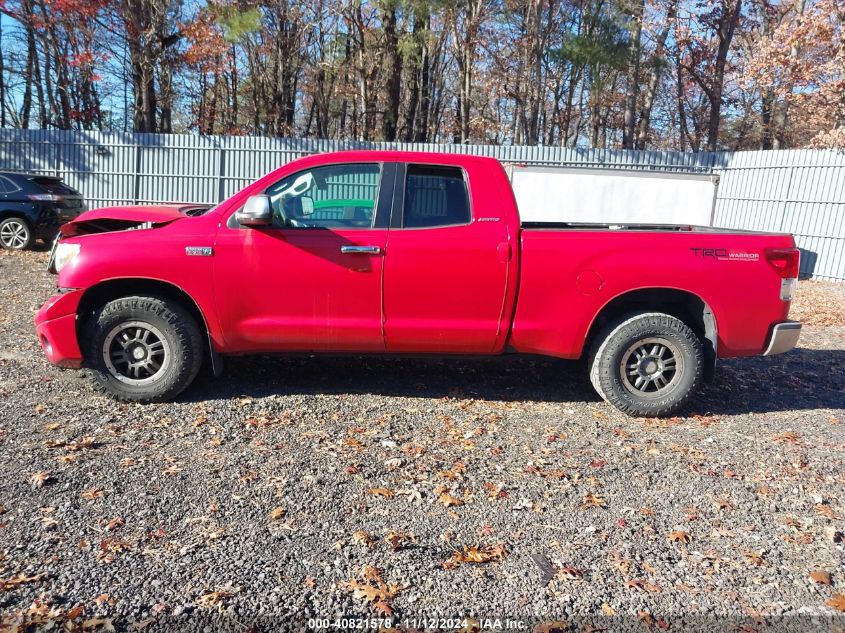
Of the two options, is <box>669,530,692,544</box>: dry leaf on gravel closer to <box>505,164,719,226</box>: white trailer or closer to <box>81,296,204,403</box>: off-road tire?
<box>81,296,204,403</box>: off-road tire

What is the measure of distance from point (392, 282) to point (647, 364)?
2114 mm

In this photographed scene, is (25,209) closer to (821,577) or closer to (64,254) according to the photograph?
(64,254)

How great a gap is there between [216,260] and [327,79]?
25.2 m

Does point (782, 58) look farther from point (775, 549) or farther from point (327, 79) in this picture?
point (775, 549)

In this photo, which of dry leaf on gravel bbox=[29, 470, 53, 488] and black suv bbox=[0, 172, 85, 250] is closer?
dry leaf on gravel bbox=[29, 470, 53, 488]

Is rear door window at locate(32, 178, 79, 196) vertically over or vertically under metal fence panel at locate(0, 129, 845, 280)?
under

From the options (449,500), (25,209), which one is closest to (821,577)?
(449,500)

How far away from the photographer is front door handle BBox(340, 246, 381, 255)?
490cm

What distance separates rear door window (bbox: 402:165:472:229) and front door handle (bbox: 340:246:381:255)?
0.95ft

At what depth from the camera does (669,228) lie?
5.93m

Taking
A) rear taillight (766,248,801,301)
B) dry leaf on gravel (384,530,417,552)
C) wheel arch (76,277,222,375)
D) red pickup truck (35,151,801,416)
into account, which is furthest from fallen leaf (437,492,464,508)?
rear taillight (766,248,801,301)

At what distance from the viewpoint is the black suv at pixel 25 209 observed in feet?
44.1

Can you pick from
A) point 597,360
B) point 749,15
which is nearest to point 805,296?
point 597,360

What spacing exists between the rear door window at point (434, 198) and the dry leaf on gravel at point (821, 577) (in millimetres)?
3092
